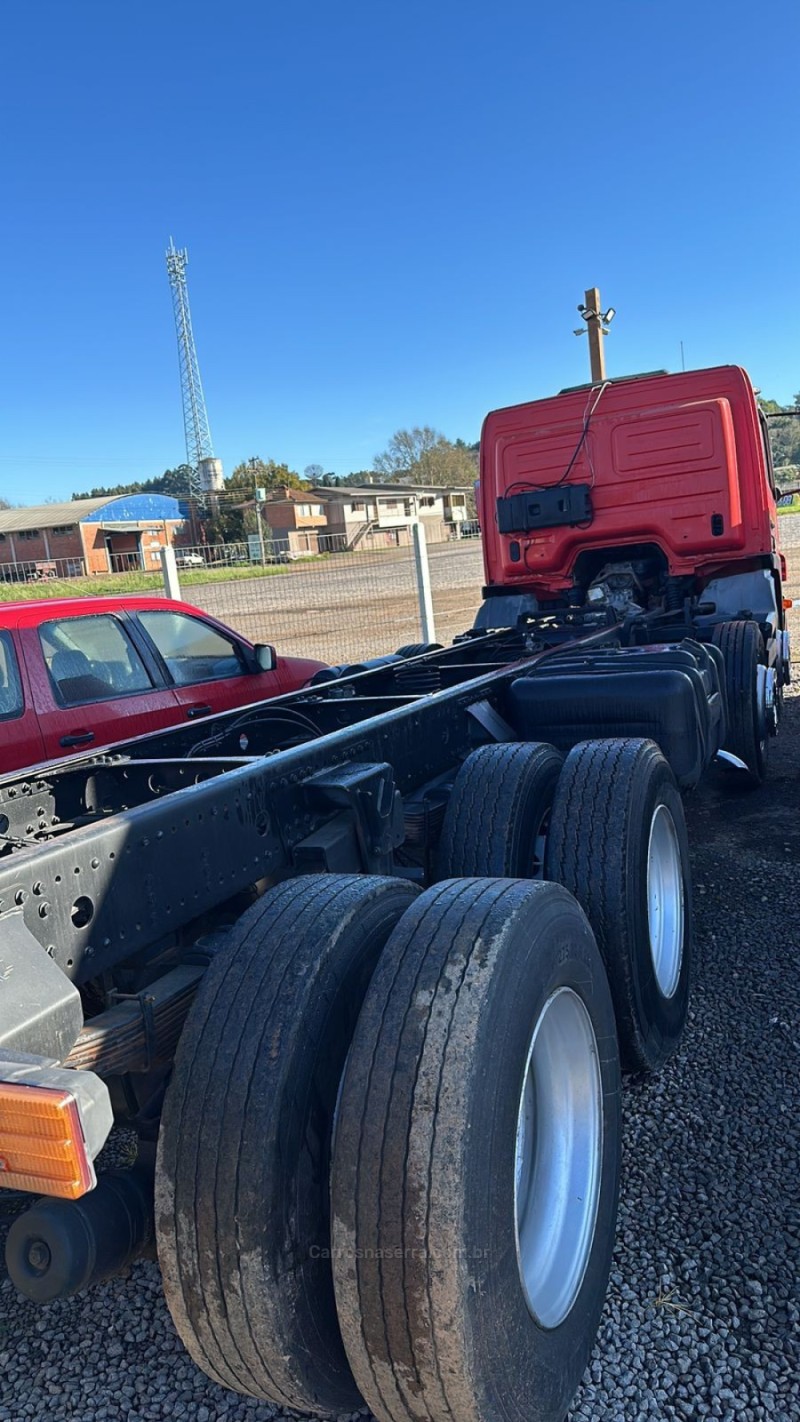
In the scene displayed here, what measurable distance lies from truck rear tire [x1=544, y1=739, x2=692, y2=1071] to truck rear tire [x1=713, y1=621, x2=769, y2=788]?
9.03 feet

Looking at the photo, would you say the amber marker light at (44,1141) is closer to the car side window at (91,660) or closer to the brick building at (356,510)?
the car side window at (91,660)

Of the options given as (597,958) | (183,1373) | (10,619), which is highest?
(10,619)

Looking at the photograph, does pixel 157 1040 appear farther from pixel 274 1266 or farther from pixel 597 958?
pixel 597 958

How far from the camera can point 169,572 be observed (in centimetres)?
1025

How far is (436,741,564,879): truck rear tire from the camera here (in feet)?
10.5

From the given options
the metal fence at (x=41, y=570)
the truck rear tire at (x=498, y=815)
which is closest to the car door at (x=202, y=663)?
the truck rear tire at (x=498, y=815)

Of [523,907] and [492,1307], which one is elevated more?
[523,907]

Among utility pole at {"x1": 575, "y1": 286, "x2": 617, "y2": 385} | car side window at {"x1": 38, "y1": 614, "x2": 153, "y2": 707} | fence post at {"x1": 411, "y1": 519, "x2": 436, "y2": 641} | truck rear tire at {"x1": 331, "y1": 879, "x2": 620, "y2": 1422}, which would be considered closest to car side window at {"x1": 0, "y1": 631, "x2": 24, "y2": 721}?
car side window at {"x1": 38, "y1": 614, "x2": 153, "y2": 707}

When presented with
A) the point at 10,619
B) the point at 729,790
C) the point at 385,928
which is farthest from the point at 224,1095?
the point at 729,790

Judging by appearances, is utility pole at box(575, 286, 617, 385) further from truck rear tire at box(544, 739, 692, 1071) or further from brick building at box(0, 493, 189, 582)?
brick building at box(0, 493, 189, 582)

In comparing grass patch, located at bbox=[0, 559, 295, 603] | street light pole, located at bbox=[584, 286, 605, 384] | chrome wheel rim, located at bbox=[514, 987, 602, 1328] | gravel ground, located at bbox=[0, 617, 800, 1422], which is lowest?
gravel ground, located at bbox=[0, 617, 800, 1422]

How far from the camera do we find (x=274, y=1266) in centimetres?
178

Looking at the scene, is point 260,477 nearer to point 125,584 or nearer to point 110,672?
point 125,584

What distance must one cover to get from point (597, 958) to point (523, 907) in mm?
420
